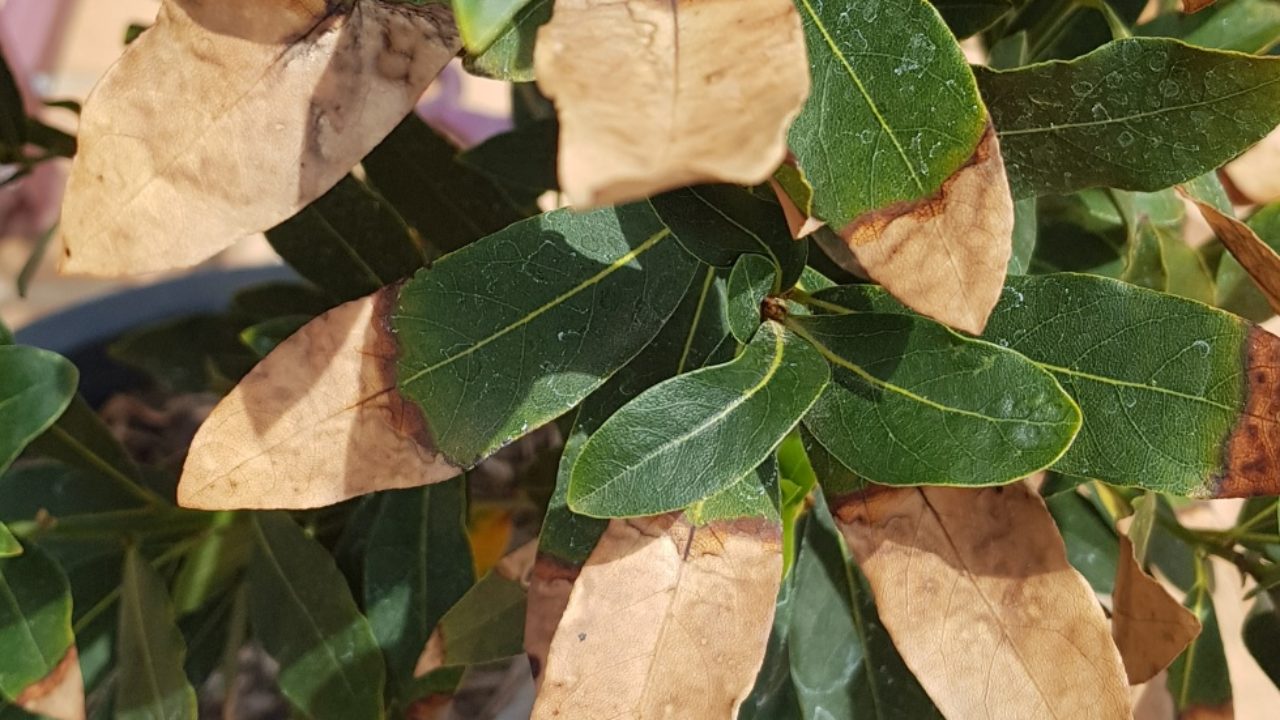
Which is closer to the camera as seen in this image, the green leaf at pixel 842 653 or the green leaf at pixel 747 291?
the green leaf at pixel 747 291

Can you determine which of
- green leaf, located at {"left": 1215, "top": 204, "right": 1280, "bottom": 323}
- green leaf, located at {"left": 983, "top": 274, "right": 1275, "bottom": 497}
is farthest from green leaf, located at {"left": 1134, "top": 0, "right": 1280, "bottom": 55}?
green leaf, located at {"left": 983, "top": 274, "right": 1275, "bottom": 497}

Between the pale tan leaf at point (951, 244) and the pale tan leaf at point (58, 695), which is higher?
the pale tan leaf at point (951, 244)

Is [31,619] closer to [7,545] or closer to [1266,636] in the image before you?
[7,545]

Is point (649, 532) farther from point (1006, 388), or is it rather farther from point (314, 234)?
point (314, 234)

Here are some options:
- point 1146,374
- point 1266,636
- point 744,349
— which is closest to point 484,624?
point 744,349

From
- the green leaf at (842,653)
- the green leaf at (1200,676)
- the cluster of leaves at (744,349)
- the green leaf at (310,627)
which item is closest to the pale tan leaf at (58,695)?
the cluster of leaves at (744,349)

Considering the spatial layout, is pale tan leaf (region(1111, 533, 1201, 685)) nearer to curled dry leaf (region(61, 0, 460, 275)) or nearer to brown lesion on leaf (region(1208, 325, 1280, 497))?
brown lesion on leaf (region(1208, 325, 1280, 497))

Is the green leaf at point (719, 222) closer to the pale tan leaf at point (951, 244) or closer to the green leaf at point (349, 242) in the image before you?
the pale tan leaf at point (951, 244)
